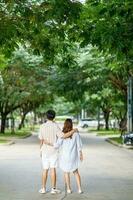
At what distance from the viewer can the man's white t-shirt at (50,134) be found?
12.9 metres

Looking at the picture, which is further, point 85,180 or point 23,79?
point 23,79

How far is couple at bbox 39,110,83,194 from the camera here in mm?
12938

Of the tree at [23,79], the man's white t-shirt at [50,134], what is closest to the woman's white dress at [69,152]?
the man's white t-shirt at [50,134]

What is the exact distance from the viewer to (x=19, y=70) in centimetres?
4600

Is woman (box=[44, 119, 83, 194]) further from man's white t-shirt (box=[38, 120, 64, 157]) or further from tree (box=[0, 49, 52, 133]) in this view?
tree (box=[0, 49, 52, 133])

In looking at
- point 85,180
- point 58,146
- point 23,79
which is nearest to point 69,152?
point 58,146

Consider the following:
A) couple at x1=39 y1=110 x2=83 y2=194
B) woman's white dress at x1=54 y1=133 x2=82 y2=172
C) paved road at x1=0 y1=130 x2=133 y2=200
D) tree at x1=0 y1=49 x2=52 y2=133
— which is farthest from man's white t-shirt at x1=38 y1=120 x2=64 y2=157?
tree at x1=0 y1=49 x2=52 y2=133

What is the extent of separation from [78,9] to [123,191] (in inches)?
169

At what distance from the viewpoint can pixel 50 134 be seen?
42.6 ft

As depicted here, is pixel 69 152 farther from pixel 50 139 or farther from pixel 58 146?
pixel 50 139

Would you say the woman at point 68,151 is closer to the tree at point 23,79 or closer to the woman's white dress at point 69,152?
the woman's white dress at point 69,152

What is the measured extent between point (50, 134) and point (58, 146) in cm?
32

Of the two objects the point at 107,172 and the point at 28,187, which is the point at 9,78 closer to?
the point at 107,172

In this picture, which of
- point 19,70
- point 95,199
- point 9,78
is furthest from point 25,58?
point 95,199
